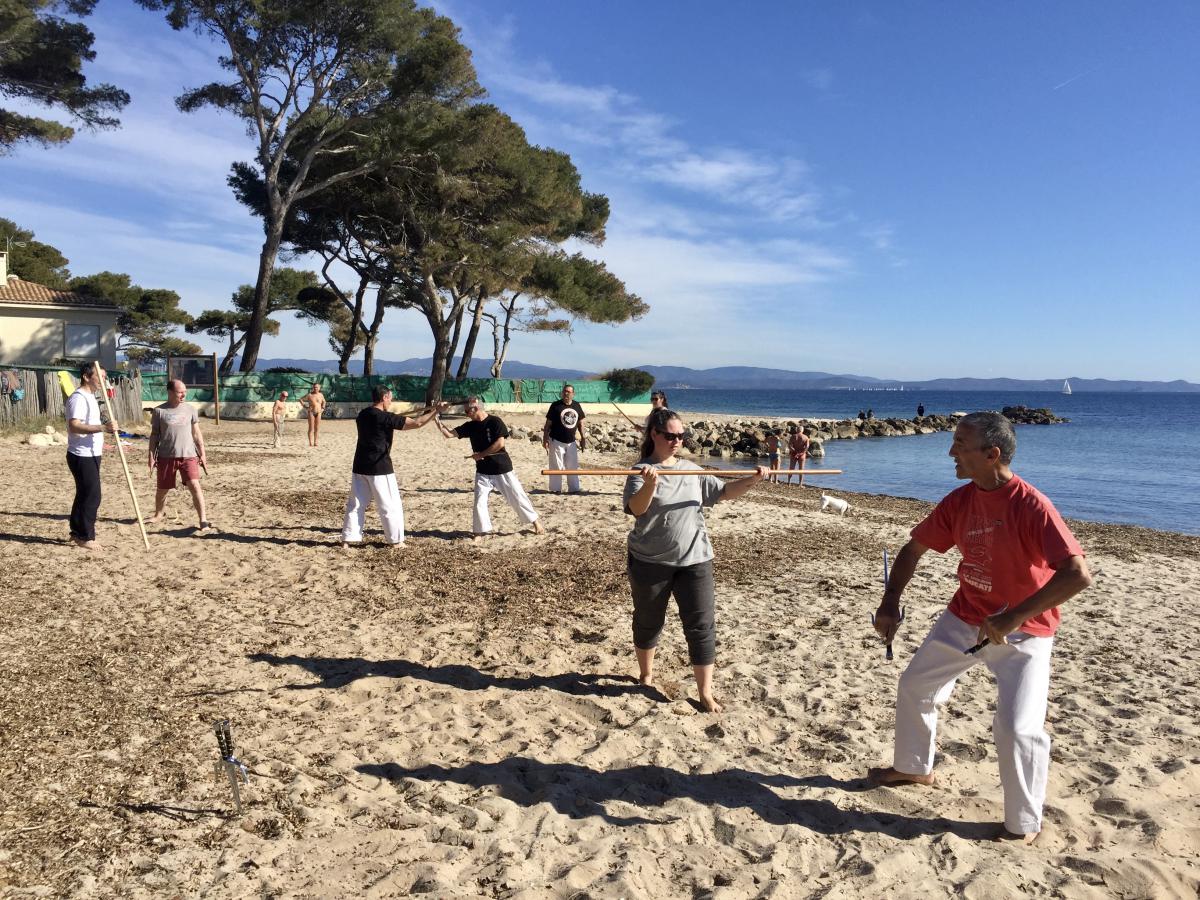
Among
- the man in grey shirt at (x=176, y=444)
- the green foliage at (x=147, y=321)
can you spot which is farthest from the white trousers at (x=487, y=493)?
the green foliage at (x=147, y=321)

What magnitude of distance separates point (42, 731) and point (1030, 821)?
4916mm

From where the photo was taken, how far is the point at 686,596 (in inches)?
189

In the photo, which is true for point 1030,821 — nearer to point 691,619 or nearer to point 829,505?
point 691,619

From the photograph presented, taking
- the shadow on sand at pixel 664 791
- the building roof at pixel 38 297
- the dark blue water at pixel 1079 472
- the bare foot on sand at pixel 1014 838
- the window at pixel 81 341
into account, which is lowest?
the dark blue water at pixel 1079 472

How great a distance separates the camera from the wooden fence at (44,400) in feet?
66.1

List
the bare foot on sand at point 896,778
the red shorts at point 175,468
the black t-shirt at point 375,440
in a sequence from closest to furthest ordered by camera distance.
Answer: the bare foot on sand at point 896,778 < the black t-shirt at point 375,440 < the red shorts at point 175,468

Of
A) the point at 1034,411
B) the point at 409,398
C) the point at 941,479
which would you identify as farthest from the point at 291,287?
the point at 1034,411

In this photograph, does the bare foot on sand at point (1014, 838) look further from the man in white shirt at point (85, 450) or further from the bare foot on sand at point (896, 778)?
the man in white shirt at point (85, 450)

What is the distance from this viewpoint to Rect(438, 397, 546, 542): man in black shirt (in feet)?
31.4

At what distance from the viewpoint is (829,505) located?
14.5 meters

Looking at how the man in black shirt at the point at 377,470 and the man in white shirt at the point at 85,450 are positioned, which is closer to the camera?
the man in white shirt at the point at 85,450

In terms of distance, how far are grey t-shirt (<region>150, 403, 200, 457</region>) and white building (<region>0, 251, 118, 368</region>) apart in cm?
2773

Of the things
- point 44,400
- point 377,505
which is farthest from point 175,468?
point 44,400

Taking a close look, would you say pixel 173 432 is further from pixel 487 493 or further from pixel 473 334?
pixel 473 334
